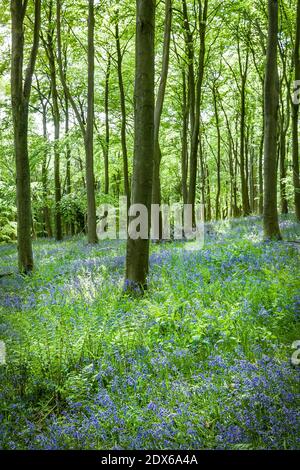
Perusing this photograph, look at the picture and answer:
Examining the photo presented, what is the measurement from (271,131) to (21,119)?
21.8ft

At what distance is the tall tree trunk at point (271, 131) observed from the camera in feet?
31.8

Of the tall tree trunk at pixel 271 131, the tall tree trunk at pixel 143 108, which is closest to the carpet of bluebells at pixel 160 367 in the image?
the tall tree trunk at pixel 143 108

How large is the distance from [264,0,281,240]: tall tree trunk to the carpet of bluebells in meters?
3.13

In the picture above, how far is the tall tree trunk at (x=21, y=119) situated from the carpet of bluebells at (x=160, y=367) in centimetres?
379

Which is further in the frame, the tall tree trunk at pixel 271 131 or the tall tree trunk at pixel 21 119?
the tall tree trunk at pixel 21 119

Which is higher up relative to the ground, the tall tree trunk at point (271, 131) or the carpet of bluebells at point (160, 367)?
the tall tree trunk at point (271, 131)

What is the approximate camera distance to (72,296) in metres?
7.11

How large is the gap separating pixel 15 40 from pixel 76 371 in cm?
917

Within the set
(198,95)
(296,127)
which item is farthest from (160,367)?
(198,95)

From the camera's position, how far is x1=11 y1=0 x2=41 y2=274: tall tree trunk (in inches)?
395

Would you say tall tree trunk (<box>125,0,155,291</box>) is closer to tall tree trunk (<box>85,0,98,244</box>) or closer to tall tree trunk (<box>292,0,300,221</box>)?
tall tree trunk (<box>85,0,98,244</box>)

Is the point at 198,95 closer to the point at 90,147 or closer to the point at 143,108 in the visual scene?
the point at 90,147

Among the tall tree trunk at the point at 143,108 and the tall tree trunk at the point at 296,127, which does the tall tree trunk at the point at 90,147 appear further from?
the tall tree trunk at the point at 143,108

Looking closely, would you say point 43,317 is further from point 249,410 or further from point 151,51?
point 151,51
